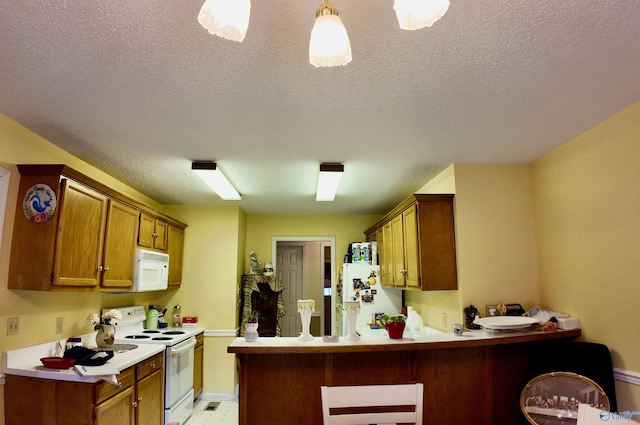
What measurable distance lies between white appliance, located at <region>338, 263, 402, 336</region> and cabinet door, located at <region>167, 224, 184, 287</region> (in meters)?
2.19

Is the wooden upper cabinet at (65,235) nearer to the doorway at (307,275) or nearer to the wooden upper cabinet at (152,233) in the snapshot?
the wooden upper cabinet at (152,233)

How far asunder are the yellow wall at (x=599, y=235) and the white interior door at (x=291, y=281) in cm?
463

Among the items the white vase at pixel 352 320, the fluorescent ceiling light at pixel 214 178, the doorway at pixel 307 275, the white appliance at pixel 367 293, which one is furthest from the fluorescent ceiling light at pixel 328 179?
the doorway at pixel 307 275

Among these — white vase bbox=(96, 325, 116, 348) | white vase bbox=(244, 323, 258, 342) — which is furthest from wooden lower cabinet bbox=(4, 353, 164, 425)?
white vase bbox=(244, 323, 258, 342)

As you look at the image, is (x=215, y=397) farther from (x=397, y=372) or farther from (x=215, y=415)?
(x=397, y=372)

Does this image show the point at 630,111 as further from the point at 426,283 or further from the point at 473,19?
the point at 426,283

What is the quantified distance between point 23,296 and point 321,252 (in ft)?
17.0

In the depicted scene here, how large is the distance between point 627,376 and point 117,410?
349 cm

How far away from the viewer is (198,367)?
496 cm

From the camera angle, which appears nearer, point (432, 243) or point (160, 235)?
point (432, 243)

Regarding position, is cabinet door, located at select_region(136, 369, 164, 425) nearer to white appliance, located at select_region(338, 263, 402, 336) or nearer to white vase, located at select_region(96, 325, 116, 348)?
white vase, located at select_region(96, 325, 116, 348)

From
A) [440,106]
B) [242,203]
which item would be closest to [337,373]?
[440,106]

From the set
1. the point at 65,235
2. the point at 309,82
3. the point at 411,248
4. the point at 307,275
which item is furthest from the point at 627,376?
the point at 307,275

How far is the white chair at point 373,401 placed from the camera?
188 centimetres
